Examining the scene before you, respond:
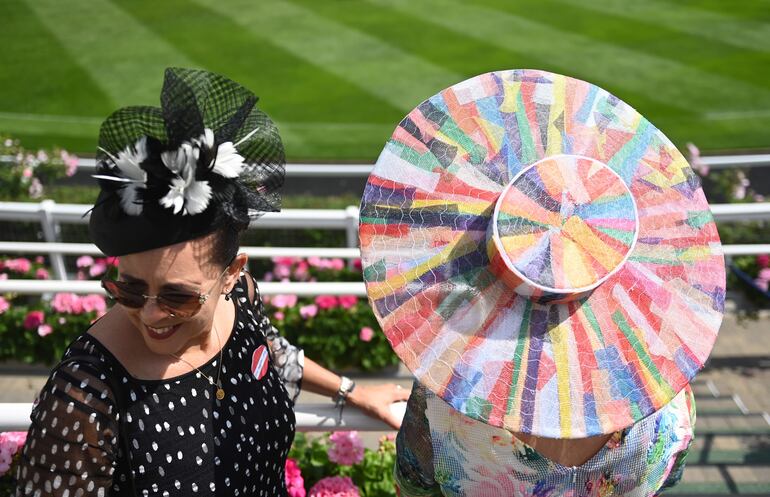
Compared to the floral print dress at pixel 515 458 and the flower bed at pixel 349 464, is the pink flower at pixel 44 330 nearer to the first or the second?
the flower bed at pixel 349 464

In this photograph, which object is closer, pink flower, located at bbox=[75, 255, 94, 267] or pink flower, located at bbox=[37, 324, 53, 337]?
pink flower, located at bbox=[37, 324, 53, 337]

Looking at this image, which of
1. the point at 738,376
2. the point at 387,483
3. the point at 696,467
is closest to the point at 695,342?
the point at 387,483

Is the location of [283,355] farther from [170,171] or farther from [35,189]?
[35,189]

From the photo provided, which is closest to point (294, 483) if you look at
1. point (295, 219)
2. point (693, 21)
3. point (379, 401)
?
point (379, 401)

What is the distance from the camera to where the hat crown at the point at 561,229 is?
1.20 m

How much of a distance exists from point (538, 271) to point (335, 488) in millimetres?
1302

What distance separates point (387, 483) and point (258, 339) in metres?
0.88

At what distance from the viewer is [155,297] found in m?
1.48

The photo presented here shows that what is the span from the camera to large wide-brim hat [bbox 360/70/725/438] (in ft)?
3.99

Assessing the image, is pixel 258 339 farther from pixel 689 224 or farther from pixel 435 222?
pixel 689 224

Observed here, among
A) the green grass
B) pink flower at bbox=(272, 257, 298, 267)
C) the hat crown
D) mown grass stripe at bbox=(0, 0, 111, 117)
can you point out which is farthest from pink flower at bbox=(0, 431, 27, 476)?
mown grass stripe at bbox=(0, 0, 111, 117)

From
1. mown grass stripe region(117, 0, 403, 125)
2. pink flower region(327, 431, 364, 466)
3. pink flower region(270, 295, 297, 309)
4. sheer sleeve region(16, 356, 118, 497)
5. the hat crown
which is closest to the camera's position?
the hat crown

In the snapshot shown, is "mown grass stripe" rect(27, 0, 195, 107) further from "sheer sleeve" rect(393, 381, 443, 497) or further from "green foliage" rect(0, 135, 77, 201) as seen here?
"sheer sleeve" rect(393, 381, 443, 497)

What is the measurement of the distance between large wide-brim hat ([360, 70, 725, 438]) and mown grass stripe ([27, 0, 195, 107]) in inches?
389
